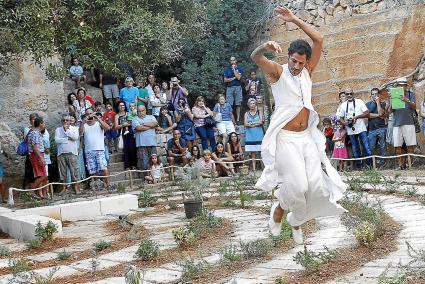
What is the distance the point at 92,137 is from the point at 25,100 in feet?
11.0

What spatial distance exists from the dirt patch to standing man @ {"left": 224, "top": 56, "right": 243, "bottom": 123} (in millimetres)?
12008

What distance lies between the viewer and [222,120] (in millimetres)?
18219

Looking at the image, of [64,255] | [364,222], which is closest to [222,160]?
[64,255]

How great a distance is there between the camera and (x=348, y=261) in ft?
21.4

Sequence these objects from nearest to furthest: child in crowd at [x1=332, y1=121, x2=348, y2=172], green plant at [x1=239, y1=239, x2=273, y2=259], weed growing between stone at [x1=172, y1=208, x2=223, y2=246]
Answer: green plant at [x1=239, y1=239, x2=273, y2=259]
weed growing between stone at [x1=172, y1=208, x2=223, y2=246]
child in crowd at [x1=332, y1=121, x2=348, y2=172]

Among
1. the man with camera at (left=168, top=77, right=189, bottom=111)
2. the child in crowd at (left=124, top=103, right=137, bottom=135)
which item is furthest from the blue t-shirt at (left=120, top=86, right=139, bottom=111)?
the man with camera at (left=168, top=77, right=189, bottom=111)

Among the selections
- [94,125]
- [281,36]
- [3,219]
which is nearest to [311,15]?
[281,36]

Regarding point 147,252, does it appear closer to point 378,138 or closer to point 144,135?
point 144,135

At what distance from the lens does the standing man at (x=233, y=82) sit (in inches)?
758

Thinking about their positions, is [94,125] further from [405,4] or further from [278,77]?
[278,77]

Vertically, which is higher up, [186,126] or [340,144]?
[186,126]

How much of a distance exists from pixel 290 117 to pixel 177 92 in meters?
11.5

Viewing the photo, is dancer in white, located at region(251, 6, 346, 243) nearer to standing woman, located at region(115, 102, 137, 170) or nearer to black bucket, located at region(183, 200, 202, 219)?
black bucket, located at region(183, 200, 202, 219)

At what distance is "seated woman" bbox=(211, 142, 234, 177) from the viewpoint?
643 inches
